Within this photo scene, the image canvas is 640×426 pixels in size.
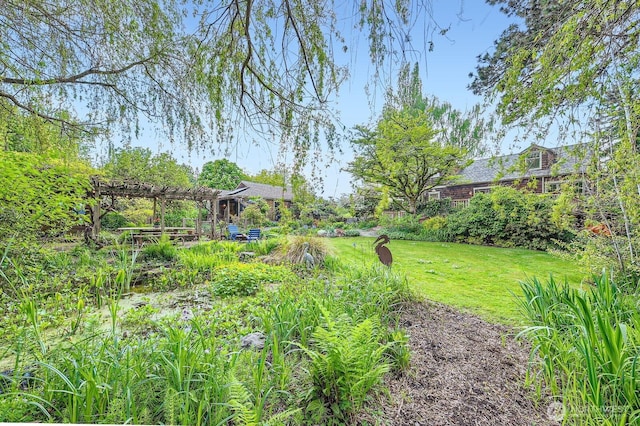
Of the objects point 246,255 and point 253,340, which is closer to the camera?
point 253,340

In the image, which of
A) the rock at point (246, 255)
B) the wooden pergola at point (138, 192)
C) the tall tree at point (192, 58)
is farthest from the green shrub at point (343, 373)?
the wooden pergola at point (138, 192)

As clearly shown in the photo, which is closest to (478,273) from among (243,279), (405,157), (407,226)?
(243,279)

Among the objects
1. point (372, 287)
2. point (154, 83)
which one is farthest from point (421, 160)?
point (154, 83)

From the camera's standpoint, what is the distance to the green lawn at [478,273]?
3.70 m

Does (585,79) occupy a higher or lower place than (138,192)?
higher

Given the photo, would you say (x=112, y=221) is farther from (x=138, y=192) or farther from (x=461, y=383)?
(x=461, y=383)

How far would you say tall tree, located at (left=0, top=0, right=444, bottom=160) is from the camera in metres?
1.99

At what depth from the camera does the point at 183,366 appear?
1.57m

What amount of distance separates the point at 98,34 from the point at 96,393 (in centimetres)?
293

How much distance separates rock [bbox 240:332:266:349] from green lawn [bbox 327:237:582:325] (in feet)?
6.61

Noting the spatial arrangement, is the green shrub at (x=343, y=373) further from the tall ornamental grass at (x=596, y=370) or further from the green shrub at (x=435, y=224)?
the green shrub at (x=435, y=224)

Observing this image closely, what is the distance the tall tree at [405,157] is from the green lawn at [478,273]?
4626mm

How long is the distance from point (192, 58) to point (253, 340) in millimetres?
2540

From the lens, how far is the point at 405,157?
1249 cm
